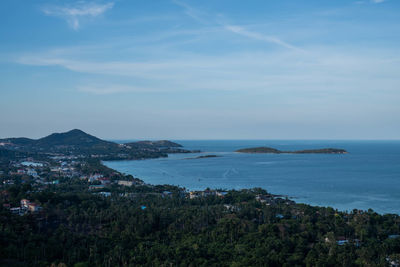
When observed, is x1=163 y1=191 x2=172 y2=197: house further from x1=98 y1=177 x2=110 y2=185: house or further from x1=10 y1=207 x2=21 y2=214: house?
x1=10 y1=207 x2=21 y2=214: house

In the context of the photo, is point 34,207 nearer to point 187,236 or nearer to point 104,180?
point 187,236

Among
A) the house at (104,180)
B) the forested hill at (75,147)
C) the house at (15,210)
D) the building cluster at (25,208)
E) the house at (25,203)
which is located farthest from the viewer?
the forested hill at (75,147)

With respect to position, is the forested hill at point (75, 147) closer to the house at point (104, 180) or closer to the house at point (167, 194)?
the house at point (104, 180)

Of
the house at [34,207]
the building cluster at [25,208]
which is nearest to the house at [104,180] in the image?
the building cluster at [25,208]

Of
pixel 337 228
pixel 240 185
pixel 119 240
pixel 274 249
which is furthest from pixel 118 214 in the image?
pixel 240 185

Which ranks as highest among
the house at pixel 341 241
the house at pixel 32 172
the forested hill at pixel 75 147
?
the forested hill at pixel 75 147

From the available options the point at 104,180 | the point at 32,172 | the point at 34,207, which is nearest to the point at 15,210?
the point at 34,207

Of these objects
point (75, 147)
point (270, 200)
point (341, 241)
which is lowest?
point (341, 241)

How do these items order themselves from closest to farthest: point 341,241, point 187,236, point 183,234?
point 341,241 < point 187,236 < point 183,234

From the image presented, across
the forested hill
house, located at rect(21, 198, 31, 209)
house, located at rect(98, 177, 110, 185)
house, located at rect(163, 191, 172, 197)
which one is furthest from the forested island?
the forested hill
